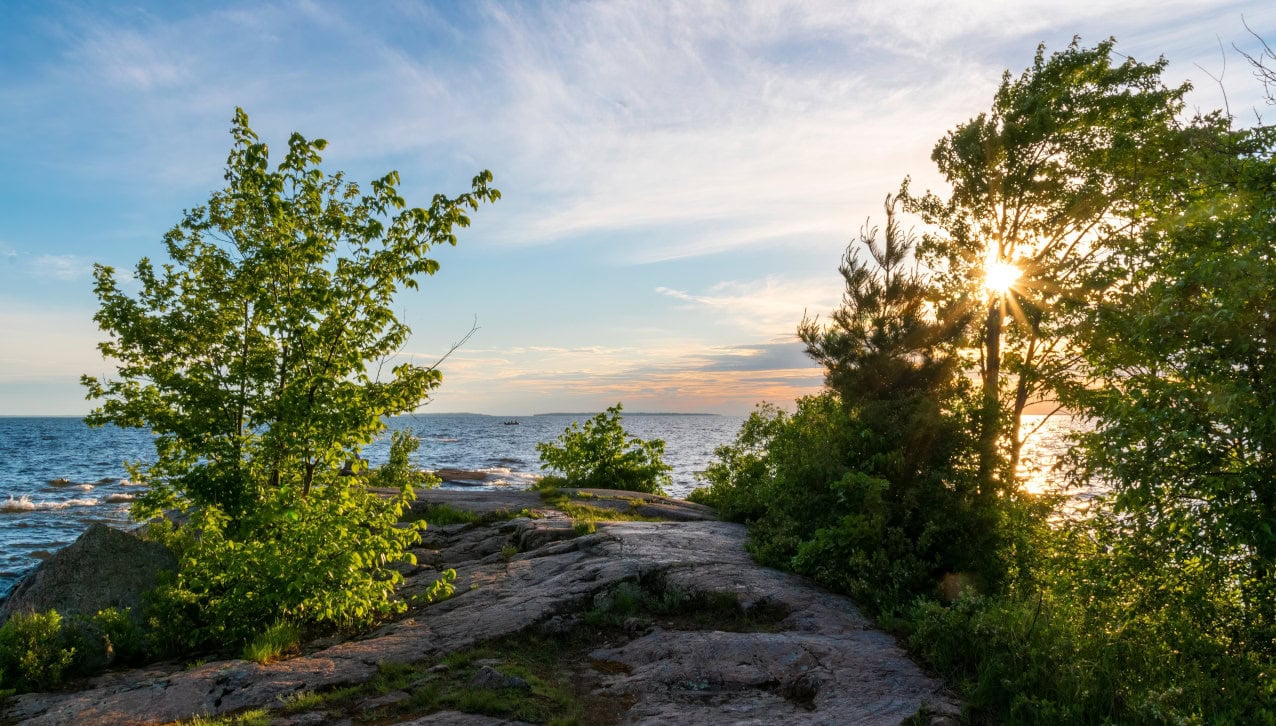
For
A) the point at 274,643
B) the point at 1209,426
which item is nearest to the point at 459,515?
the point at 274,643

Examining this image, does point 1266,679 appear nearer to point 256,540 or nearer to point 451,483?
point 256,540

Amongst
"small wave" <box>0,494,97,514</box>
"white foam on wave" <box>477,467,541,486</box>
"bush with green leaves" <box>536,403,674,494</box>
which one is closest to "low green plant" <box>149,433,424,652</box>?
"bush with green leaves" <box>536,403,674,494</box>

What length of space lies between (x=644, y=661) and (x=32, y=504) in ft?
126

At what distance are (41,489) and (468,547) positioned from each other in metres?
40.6

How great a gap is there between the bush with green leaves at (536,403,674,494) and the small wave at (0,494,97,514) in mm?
25466

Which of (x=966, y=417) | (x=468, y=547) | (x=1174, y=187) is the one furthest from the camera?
(x=468, y=547)

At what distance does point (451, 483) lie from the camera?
38312 millimetres

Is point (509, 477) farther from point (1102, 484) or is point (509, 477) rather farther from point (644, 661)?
point (1102, 484)

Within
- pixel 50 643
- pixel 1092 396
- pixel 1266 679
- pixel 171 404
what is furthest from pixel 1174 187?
pixel 50 643

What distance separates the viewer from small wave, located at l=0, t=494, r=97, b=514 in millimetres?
31172

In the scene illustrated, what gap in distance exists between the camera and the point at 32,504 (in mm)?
32531

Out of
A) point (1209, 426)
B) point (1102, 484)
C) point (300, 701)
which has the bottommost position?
point (300, 701)

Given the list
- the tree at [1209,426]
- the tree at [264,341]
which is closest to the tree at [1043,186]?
the tree at [1209,426]

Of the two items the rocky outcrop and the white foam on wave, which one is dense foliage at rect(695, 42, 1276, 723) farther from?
the white foam on wave
